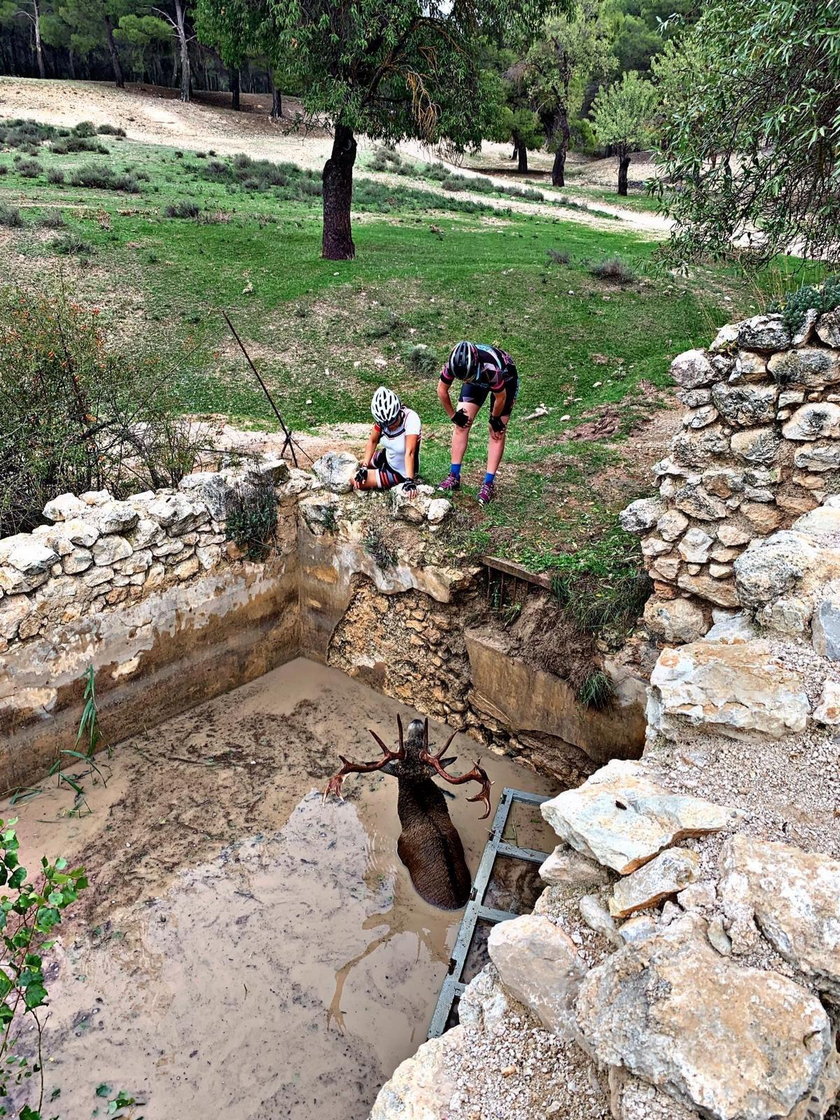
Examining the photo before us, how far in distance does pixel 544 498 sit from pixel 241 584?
339cm

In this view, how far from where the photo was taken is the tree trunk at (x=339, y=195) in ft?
49.0

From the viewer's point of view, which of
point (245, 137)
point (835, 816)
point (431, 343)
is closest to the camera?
point (835, 816)

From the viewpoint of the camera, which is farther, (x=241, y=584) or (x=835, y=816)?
(x=241, y=584)

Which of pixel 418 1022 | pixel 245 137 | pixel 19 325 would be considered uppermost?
pixel 245 137

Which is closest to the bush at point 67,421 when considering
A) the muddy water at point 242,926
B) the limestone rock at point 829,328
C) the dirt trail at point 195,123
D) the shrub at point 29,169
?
the muddy water at point 242,926

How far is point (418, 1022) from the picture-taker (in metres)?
4.86

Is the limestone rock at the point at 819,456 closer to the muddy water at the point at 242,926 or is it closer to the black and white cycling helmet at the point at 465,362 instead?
the black and white cycling helmet at the point at 465,362

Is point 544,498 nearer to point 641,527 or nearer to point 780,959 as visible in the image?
point 641,527

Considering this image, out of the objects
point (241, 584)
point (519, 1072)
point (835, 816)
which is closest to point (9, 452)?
point (241, 584)

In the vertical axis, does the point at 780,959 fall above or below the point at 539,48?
below

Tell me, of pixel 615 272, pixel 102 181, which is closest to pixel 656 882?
pixel 615 272

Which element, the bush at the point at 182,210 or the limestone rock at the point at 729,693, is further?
the bush at the point at 182,210

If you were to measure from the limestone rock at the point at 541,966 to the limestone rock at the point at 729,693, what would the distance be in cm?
122

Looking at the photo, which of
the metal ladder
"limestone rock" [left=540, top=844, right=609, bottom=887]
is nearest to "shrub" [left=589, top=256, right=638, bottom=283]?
the metal ladder
